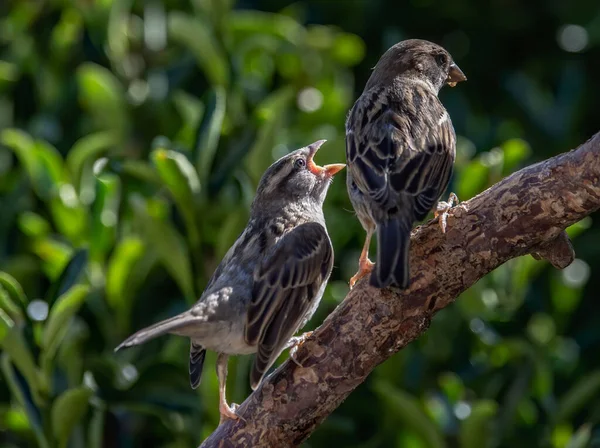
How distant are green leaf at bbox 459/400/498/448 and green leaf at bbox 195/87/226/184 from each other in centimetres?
151

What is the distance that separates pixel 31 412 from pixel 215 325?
90 centimetres

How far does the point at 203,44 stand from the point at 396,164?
2.06m

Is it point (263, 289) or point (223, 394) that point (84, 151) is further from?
point (223, 394)

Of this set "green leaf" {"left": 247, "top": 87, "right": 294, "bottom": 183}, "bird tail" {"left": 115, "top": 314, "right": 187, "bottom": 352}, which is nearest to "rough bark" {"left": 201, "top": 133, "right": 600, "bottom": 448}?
"bird tail" {"left": 115, "top": 314, "right": 187, "bottom": 352}

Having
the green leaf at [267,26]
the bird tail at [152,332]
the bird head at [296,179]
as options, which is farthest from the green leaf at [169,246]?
the green leaf at [267,26]

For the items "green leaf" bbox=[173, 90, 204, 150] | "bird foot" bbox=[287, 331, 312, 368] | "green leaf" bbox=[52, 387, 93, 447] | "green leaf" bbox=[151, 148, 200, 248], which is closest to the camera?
"bird foot" bbox=[287, 331, 312, 368]

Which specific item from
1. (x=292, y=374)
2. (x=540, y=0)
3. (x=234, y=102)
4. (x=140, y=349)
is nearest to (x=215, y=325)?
(x=292, y=374)

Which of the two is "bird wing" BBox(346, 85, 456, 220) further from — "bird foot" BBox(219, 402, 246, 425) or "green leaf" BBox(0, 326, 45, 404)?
"green leaf" BBox(0, 326, 45, 404)

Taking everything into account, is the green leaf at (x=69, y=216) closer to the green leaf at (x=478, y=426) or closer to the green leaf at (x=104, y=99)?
the green leaf at (x=104, y=99)

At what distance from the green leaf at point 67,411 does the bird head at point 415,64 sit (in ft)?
5.83

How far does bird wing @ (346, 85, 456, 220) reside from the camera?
4.23m

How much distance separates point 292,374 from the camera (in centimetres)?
412

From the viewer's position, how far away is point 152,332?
155 inches

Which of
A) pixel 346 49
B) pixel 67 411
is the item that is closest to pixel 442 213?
pixel 67 411
